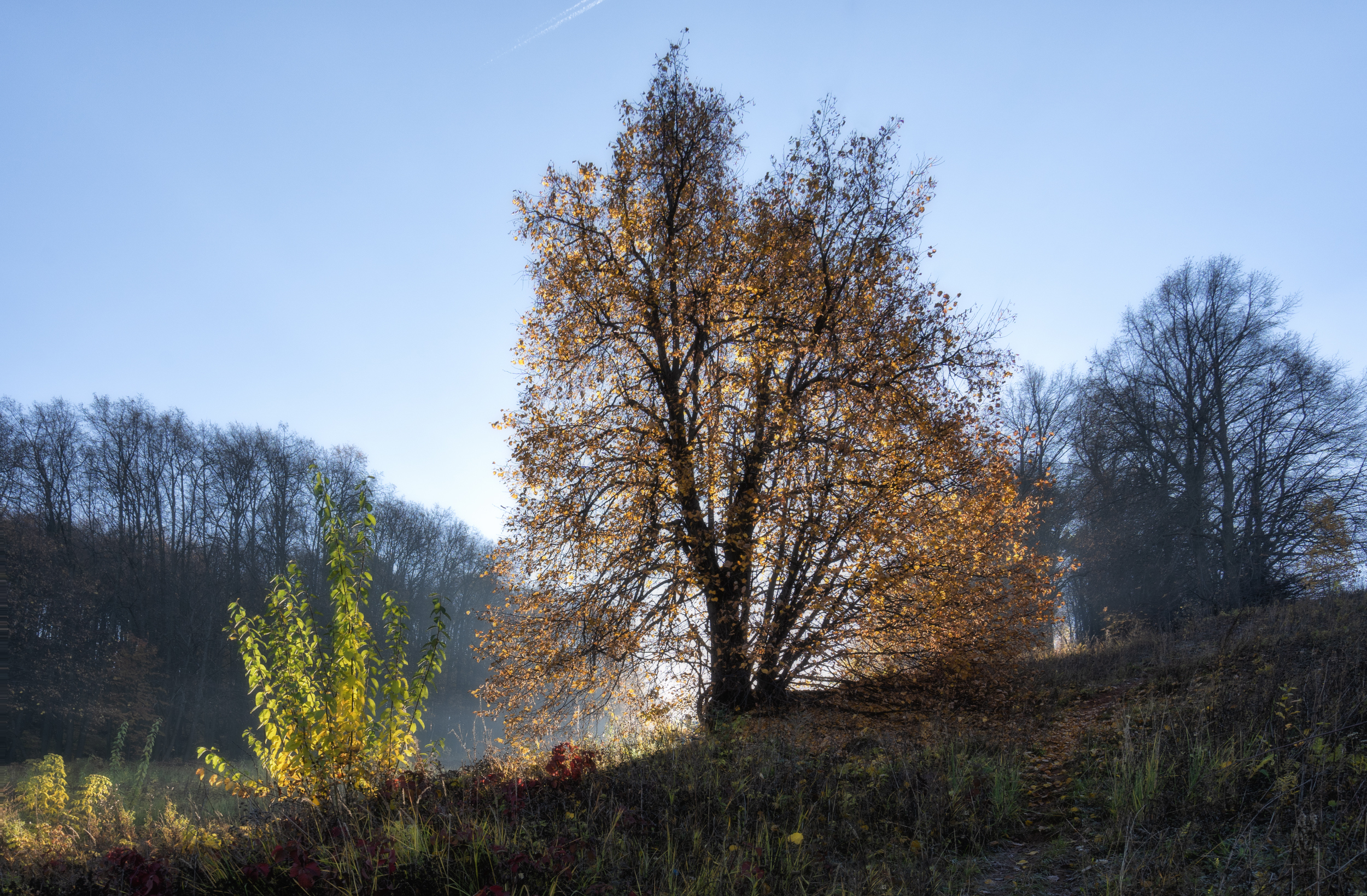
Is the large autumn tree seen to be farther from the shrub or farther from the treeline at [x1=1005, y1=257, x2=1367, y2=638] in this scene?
the treeline at [x1=1005, y1=257, x2=1367, y2=638]

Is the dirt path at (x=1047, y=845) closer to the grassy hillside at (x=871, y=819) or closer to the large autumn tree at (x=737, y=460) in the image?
the grassy hillside at (x=871, y=819)

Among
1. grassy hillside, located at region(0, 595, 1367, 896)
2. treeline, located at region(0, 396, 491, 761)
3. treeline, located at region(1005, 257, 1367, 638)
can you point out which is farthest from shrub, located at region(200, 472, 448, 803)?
treeline, located at region(0, 396, 491, 761)

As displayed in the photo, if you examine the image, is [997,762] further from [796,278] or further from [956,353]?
[796,278]

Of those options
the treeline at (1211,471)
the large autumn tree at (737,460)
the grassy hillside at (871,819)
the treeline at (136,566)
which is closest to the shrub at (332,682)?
the grassy hillside at (871,819)

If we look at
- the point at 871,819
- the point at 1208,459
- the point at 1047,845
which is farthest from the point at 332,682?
the point at 1208,459

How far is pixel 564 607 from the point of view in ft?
31.0

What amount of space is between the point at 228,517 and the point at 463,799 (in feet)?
127

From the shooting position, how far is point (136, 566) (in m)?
31.5

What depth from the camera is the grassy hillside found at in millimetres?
3512

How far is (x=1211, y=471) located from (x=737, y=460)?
1896 centimetres

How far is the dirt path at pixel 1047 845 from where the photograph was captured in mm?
3707

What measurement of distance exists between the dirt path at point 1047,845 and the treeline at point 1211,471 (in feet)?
46.7

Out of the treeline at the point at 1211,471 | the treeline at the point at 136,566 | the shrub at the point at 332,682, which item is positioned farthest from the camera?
the treeline at the point at 136,566

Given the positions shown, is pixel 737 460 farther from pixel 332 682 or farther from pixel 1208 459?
pixel 1208 459
